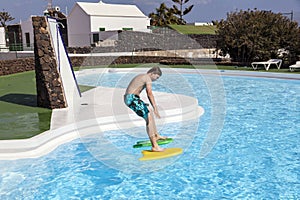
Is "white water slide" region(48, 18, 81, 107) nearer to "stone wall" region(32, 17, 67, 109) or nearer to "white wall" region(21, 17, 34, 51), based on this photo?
"stone wall" region(32, 17, 67, 109)

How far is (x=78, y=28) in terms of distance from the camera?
1768 inches

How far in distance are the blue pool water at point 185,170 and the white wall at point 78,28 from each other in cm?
3534

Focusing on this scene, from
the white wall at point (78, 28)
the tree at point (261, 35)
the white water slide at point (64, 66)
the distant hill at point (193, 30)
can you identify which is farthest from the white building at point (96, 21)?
the white water slide at point (64, 66)

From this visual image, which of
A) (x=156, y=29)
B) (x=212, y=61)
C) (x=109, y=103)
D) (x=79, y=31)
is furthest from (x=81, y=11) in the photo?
(x=109, y=103)

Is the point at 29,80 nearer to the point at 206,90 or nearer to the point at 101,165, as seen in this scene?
the point at 206,90

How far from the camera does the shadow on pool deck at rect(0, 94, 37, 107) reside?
35.8ft

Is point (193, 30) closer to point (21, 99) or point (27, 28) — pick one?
point (27, 28)

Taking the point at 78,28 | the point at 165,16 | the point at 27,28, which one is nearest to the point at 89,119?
the point at 78,28

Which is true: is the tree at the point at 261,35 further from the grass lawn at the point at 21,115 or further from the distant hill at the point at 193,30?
the distant hill at the point at 193,30

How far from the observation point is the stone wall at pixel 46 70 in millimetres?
9719

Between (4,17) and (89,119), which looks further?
(4,17)

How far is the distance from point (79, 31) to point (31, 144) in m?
40.1

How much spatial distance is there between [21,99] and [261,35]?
713 inches

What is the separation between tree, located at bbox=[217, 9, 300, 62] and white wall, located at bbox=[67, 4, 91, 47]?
2235 cm
